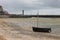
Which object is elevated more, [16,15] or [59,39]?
[59,39]

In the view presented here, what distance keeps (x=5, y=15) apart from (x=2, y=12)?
7.13ft

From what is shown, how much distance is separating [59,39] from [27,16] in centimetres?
6789

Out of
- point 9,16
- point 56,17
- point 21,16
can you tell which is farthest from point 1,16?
point 56,17

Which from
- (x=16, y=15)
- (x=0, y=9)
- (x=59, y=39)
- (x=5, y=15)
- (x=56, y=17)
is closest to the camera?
(x=59, y=39)

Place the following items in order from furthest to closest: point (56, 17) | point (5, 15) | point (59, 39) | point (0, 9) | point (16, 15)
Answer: point (56, 17), point (16, 15), point (5, 15), point (0, 9), point (59, 39)

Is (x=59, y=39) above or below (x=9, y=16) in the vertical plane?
above

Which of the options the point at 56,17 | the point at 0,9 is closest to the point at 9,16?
the point at 0,9

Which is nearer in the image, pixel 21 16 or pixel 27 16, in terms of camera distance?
pixel 21 16

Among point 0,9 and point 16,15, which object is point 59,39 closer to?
point 0,9

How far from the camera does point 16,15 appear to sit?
78312mm

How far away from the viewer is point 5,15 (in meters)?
71.2

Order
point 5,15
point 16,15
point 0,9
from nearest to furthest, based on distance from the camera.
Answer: point 0,9 → point 5,15 → point 16,15

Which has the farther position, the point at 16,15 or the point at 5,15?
the point at 16,15

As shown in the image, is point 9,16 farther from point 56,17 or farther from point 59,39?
point 59,39
